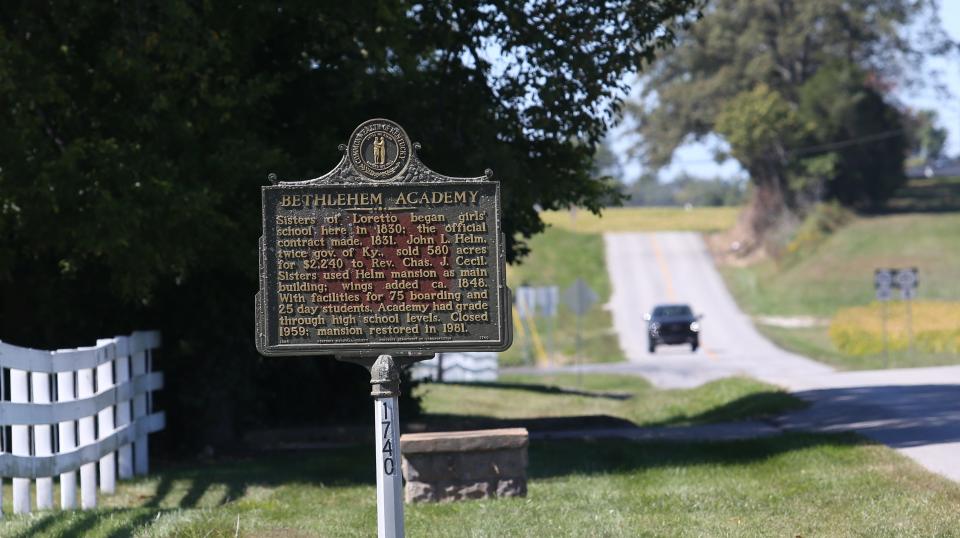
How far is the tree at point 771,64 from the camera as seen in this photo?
82812 mm

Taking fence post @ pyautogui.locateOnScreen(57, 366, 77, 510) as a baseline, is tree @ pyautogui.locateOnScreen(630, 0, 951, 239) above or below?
above

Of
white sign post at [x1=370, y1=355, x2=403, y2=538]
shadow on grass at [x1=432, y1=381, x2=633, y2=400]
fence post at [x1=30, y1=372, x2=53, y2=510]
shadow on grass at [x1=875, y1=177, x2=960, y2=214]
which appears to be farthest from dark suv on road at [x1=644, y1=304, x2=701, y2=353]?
white sign post at [x1=370, y1=355, x2=403, y2=538]

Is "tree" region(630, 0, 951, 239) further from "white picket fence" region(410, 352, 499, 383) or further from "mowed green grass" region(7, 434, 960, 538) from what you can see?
"mowed green grass" region(7, 434, 960, 538)

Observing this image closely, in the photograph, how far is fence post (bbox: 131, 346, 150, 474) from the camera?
52.3 ft

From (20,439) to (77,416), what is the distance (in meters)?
1.16

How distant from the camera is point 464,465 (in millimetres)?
12391

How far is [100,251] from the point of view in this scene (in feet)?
47.1

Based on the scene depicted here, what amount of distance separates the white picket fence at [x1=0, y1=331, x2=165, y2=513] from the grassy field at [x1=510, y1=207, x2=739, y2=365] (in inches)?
868

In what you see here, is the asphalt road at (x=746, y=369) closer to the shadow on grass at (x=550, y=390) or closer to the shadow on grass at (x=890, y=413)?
the shadow on grass at (x=890, y=413)

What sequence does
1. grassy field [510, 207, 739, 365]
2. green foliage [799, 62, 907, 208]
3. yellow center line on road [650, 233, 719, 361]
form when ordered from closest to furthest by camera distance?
1. grassy field [510, 207, 739, 365]
2. yellow center line on road [650, 233, 719, 361]
3. green foliage [799, 62, 907, 208]

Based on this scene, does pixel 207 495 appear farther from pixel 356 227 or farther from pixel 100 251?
pixel 356 227

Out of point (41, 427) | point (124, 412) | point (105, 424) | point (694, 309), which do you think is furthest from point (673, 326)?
point (41, 427)

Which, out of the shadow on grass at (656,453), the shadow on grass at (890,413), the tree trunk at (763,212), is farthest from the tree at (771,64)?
the shadow on grass at (656,453)

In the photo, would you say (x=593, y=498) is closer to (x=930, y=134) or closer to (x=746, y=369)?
(x=746, y=369)
